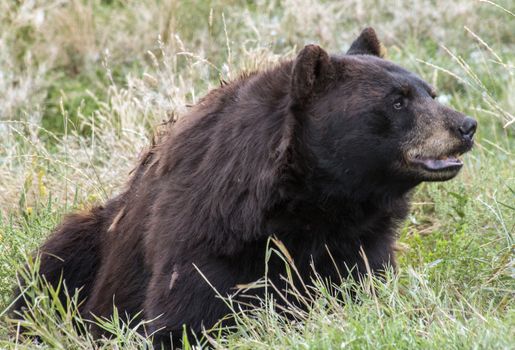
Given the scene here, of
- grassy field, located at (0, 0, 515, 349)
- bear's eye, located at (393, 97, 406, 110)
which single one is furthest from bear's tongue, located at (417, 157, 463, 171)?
grassy field, located at (0, 0, 515, 349)

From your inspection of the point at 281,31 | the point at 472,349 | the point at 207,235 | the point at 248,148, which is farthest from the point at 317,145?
the point at 281,31

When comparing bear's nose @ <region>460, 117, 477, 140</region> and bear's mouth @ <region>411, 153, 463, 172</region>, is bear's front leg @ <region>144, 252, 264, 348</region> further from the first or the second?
bear's nose @ <region>460, 117, 477, 140</region>

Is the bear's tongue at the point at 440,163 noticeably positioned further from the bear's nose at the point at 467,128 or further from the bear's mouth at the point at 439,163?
the bear's nose at the point at 467,128

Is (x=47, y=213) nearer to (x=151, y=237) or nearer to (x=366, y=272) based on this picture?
(x=151, y=237)

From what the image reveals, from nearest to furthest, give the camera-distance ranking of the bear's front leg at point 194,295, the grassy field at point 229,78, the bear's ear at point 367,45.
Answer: the grassy field at point 229,78
the bear's front leg at point 194,295
the bear's ear at point 367,45

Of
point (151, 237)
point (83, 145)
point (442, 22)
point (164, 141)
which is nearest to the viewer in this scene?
point (151, 237)

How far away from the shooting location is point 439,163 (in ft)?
14.6

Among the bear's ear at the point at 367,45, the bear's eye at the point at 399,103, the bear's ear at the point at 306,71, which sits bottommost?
the bear's eye at the point at 399,103

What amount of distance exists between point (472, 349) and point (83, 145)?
4069mm

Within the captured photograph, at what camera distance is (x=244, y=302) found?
14.2 feet

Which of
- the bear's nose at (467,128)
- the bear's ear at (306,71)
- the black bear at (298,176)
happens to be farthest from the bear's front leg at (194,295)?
the bear's nose at (467,128)

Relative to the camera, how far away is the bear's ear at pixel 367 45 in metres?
5.00

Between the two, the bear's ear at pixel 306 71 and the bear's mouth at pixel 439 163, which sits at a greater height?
the bear's ear at pixel 306 71

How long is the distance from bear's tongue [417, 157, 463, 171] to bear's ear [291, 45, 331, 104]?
1.92 feet
